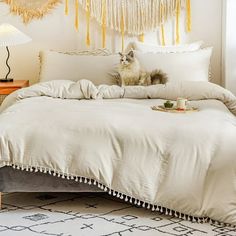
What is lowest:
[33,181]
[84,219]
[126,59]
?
[84,219]

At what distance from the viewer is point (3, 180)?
291 cm

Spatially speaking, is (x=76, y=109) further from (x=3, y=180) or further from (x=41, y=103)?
(x=3, y=180)

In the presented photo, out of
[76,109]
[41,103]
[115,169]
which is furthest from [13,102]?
[115,169]

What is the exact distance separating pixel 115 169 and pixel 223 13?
2459 mm

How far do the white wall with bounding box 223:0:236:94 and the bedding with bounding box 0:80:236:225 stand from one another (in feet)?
5.52

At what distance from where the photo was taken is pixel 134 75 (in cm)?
421

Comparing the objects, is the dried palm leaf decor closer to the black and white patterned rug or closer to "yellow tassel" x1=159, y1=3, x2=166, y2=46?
"yellow tassel" x1=159, y1=3, x2=166, y2=46

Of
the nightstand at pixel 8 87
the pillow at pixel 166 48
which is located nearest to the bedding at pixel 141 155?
the nightstand at pixel 8 87

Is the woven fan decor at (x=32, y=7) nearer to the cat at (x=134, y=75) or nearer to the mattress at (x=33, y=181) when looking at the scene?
the cat at (x=134, y=75)

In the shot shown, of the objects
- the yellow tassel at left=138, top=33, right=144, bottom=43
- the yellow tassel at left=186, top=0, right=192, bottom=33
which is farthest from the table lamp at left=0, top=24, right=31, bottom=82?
the yellow tassel at left=186, top=0, right=192, bottom=33

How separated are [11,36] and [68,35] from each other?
0.61m

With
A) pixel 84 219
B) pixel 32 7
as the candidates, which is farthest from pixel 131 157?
pixel 32 7

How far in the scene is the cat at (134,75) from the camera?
4.20 metres

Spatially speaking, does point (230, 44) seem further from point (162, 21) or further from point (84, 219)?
point (84, 219)
